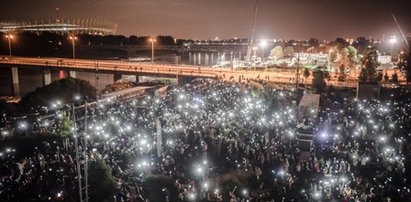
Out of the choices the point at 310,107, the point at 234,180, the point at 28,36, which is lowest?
the point at 234,180

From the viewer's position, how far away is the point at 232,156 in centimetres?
1410

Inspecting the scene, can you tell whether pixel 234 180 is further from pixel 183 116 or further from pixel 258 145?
pixel 183 116

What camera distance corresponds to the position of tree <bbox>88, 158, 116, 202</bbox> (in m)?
10.4

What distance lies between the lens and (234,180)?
40.1 feet

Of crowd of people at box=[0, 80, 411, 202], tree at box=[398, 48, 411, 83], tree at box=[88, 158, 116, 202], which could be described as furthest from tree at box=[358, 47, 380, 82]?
tree at box=[88, 158, 116, 202]

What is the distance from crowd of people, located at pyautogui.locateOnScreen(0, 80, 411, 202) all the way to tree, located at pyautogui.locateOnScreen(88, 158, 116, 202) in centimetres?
24

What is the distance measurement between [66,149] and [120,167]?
2823 mm

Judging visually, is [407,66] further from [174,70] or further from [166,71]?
[166,71]

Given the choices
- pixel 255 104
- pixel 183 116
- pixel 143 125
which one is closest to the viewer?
pixel 143 125

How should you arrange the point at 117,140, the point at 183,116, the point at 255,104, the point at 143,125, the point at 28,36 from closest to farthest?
the point at 117,140, the point at 143,125, the point at 183,116, the point at 255,104, the point at 28,36

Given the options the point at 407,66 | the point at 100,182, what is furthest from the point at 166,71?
the point at 100,182

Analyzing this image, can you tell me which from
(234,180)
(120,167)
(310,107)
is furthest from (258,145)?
(310,107)

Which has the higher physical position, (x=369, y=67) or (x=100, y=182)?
(x=369, y=67)

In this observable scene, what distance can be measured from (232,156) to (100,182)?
524cm
